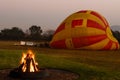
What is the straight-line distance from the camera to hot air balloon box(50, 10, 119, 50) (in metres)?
34.9

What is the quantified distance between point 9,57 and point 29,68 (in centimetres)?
746

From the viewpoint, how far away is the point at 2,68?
56.4ft

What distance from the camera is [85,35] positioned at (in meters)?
34.9

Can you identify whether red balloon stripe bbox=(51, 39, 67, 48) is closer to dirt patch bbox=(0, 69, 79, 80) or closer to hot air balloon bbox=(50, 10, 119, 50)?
hot air balloon bbox=(50, 10, 119, 50)

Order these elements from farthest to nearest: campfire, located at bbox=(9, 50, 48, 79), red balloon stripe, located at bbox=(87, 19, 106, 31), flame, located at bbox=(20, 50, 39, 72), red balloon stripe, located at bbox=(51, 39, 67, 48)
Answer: red balloon stripe, located at bbox=(51, 39, 67, 48)
red balloon stripe, located at bbox=(87, 19, 106, 31)
flame, located at bbox=(20, 50, 39, 72)
campfire, located at bbox=(9, 50, 48, 79)

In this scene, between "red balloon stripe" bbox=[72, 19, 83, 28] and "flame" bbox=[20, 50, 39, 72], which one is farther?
"red balloon stripe" bbox=[72, 19, 83, 28]

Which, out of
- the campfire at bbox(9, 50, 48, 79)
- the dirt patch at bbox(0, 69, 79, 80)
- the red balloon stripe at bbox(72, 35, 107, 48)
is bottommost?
the dirt patch at bbox(0, 69, 79, 80)

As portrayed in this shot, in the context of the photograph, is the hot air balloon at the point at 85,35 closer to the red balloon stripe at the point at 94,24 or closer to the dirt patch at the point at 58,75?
the red balloon stripe at the point at 94,24

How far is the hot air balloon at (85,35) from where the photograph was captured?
34938 mm

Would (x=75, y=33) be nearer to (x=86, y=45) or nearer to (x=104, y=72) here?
(x=86, y=45)

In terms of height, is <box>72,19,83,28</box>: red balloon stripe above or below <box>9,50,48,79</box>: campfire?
above

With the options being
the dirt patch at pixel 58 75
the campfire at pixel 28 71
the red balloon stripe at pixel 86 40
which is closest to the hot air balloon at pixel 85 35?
the red balloon stripe at pixel 86 40

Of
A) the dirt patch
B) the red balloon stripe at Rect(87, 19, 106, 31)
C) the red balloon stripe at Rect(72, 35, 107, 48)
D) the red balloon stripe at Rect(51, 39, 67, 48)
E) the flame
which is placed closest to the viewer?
the flame

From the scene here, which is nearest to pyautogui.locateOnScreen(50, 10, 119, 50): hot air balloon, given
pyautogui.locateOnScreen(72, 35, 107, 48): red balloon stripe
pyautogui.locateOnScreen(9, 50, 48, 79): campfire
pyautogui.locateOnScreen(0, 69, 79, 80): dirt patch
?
pyautogui.locateOnScreen(72, 35, 107, 48): red balloon stripe
